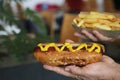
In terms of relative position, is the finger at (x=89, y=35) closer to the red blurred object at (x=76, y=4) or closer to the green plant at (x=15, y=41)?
the green plant at (x=15, y=41)

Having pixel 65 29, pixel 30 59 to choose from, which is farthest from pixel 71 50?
pixel 65 29

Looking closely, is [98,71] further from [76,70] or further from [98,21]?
[98,21]

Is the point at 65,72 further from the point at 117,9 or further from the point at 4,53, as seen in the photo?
the point at 117,9

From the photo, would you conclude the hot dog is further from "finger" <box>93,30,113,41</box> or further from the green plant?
the green plant

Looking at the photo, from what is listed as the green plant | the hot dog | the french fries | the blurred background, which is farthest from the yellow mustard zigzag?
the green plant

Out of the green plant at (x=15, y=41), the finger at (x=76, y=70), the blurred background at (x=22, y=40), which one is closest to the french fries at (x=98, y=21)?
the blurred background at (x=22, y=40)
